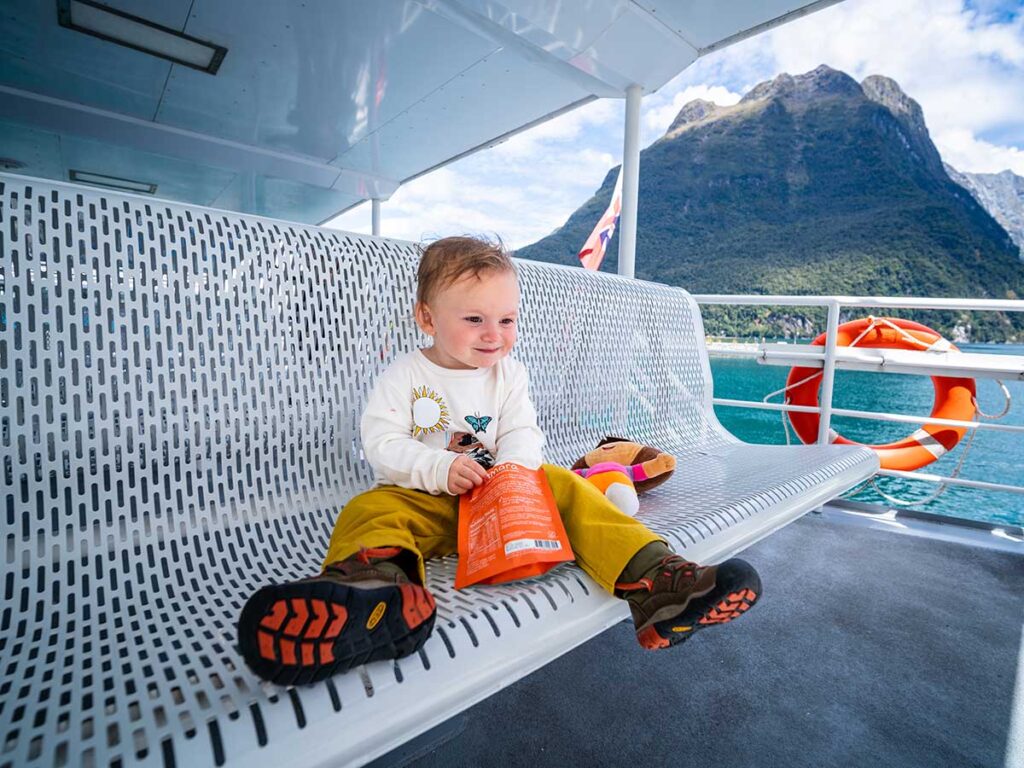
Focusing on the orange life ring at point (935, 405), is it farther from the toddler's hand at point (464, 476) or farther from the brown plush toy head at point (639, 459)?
the toddler's hand at point (464, 476)

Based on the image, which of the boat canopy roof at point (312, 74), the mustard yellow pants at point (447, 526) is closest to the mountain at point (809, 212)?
the boat canopy roof at point (312, 74)

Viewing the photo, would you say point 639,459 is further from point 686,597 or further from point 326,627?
point 326,627

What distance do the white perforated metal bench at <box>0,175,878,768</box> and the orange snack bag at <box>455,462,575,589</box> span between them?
0.03 metres

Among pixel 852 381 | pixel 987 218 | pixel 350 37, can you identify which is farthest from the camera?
pixel 987 218

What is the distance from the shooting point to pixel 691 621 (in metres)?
0.66

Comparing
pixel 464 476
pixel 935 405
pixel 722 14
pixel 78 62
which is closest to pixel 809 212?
pixel 935 405

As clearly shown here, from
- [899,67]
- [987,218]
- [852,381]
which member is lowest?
[852,381]

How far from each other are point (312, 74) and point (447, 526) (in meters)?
4.01

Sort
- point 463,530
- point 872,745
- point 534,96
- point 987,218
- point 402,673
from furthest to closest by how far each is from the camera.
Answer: point 987,218 < point 534,96 < point 872,745 < point 463,530 < point 402,673

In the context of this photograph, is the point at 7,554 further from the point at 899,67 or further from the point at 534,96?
the point at 899,67

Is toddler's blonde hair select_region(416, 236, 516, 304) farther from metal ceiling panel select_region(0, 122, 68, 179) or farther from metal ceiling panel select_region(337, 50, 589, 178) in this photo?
metal ceiling panel select_region(0, 122, 68, 179)

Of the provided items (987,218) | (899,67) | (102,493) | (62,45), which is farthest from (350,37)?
(899,67)

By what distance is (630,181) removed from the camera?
10.4 ft

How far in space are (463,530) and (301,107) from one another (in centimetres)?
465
